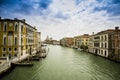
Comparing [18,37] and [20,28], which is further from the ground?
[20,28]

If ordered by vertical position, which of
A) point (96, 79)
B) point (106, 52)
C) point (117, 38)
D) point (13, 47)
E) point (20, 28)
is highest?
point (20, 28)

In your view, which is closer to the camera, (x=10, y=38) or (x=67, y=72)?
A: (x=67, y=72)

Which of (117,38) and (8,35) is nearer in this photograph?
(8,35)

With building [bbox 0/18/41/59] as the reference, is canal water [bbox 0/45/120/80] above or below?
below

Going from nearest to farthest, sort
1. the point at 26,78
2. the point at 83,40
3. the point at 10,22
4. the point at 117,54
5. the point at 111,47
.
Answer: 1. the point at 26,78
2. the point at 10,22
3. the point at 117,54
4. the point at 111,47
5. the point at 83,40

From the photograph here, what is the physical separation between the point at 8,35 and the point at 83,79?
62.6 feet

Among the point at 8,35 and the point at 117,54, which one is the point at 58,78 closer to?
the point at 8,35

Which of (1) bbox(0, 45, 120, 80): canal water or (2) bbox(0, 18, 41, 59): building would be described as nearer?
(1) bbox(0, 45, 120, 80): canal water

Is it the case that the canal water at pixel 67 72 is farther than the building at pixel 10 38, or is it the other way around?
the building at pixel 10 38

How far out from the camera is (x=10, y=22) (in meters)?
26.3

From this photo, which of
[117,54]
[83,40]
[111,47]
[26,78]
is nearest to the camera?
[26,78]

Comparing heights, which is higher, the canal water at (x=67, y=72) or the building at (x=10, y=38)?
the building at (x=10, y=38)

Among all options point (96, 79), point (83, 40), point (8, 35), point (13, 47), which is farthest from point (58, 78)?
point (83, 40)

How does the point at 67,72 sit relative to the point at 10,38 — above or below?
below
